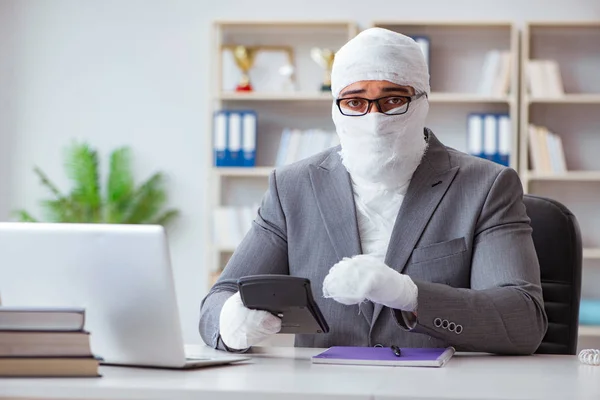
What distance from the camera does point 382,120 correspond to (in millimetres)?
2119

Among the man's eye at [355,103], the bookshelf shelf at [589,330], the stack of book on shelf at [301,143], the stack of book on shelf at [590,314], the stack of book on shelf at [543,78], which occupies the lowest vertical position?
the bookshelf shelf at [589,330]

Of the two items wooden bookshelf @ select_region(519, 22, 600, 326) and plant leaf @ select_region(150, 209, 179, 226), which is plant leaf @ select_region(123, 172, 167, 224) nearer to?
plant leaf @ select_region(150, 209, 179, 226)

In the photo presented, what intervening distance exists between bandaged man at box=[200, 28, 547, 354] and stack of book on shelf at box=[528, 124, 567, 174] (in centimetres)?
297

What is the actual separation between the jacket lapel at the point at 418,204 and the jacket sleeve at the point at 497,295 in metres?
0.12

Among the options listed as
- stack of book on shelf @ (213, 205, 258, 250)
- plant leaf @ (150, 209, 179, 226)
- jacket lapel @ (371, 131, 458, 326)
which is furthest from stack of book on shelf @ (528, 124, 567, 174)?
jacket lapel @ (371, 131, 458, 326)

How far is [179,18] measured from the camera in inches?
216

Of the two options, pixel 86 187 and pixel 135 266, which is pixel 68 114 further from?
pixel 135 266

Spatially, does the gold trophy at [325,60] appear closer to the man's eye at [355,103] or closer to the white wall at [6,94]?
the white wall at [6,94]

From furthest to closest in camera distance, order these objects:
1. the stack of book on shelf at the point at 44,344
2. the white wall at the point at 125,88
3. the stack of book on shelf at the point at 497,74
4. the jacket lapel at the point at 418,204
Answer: the white wall at the point at 125,88 < the stack of book on shelf at the point at 497,74 < the jacket lapel at the point at 418,204 < the stack of book on shelf at the point at 44,344

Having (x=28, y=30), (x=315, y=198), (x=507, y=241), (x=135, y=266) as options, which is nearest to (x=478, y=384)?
(x=135, y=266)

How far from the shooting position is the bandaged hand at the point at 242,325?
5.56 feet

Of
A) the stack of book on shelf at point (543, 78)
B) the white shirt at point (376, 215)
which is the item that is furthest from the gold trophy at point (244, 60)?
the white shirt at point (376, 215)

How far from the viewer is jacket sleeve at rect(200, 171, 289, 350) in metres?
2.01

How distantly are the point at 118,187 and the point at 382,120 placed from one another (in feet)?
11.3
